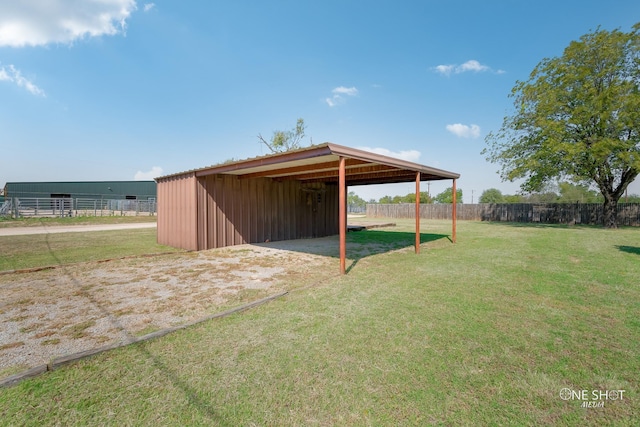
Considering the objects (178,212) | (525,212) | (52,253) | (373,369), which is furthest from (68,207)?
(525,212)

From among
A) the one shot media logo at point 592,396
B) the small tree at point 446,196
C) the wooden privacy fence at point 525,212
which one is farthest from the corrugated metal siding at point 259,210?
the small tree at point 446,196

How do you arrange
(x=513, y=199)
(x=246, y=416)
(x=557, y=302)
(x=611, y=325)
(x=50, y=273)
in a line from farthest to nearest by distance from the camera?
(x=513, y=199) < (x=50, y=273) < (x=557, y=302) < (x=611, y=325) < (x=246, y=416)

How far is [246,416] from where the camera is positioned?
5.15 ft

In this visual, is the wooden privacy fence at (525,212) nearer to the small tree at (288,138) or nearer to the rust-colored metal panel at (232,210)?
the small tree at (288,138)

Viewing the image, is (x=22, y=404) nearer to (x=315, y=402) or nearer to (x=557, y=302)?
(x=315, y=402)

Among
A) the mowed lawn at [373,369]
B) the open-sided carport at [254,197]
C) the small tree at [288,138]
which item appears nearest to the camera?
the mowed lawn at [373,369]

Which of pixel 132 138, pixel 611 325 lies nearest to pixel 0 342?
pixel 611 325

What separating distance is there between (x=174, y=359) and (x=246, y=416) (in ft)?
3.12

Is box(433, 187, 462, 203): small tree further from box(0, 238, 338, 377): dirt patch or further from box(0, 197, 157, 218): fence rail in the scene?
box(0, 238, 338, 377): dirt patch

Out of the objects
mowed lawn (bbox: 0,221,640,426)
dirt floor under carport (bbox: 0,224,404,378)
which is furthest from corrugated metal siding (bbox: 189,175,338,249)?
mowed lawn (bbox: 0,221,640,426)

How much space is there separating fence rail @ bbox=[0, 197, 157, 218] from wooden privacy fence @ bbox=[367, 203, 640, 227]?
22.6 m

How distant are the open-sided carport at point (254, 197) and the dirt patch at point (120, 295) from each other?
182 centimetres

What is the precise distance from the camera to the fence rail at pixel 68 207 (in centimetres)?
1852

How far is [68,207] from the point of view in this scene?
76.8ft
